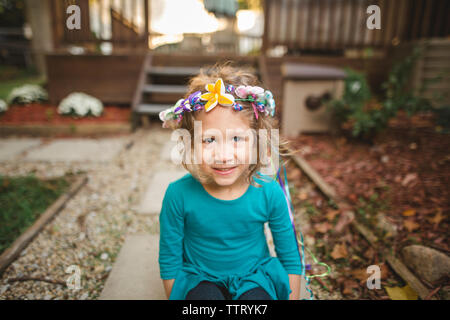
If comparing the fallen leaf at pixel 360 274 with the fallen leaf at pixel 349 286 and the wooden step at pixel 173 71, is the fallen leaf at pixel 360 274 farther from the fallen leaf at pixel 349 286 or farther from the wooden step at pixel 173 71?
the wooden step at pixel 173 71

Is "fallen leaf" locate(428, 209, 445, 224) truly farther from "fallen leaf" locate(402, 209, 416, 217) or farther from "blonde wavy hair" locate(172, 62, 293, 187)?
"blonde wavy hair" locate(172, 62, 293, 187)

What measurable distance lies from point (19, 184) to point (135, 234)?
135cm

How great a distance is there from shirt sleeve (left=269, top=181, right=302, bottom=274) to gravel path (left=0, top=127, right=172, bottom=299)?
1013 mm

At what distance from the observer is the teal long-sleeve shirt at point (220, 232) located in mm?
1275

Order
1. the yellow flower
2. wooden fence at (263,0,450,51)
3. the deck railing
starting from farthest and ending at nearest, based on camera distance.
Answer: the deck railing
wooden fence at (263,0,450,51)
the yellow flower

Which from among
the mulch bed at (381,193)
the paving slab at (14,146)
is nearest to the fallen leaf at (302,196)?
the mulch bed at (381,193)

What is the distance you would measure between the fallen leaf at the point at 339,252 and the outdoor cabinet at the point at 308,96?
2.08 metres

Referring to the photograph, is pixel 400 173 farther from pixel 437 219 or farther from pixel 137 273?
pixel 137 273

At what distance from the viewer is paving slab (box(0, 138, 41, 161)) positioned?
347 cm

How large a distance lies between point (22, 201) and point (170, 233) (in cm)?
174

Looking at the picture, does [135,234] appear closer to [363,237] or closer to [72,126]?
[363,237]

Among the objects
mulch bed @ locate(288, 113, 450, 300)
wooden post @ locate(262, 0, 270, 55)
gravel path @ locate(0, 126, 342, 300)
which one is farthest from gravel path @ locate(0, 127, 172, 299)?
wooden post @ locate(262, 0, 270, 55)

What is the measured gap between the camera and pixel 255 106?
1.22m
